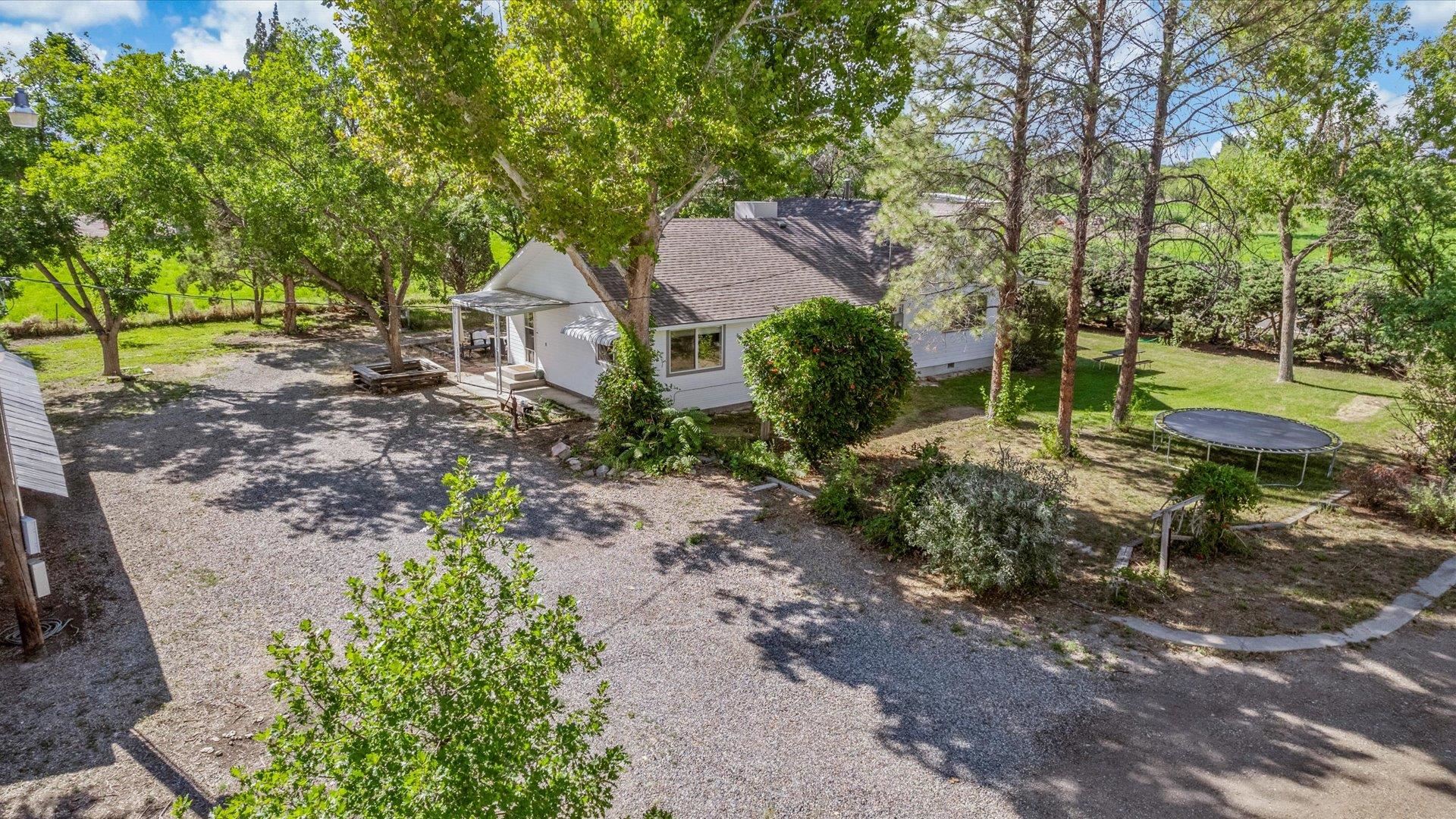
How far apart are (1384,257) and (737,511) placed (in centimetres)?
1660

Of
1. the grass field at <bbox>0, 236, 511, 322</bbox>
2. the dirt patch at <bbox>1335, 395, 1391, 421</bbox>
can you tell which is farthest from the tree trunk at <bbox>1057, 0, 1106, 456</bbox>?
the grass field at <bbox>0, 236, 511, 322</bbox>

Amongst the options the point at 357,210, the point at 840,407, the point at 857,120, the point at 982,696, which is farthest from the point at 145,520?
the point at 857,120

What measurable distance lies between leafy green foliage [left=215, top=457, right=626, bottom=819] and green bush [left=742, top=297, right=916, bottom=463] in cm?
951

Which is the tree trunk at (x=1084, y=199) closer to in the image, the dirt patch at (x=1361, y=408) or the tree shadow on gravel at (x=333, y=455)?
the dirt patch at (x=1361, y=408)

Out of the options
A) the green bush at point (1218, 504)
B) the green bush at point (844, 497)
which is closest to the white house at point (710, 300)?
the green bush at point (844, 497)

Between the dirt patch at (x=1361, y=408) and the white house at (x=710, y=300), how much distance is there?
8.40 m

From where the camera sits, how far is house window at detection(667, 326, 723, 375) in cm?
1859

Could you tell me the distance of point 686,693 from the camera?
805 cm

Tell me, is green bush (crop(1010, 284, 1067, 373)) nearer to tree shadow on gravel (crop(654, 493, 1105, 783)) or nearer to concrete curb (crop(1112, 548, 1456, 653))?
concrete curb (crop(1112, 548, 1456, 653))

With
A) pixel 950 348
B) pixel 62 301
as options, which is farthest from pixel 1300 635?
pixel 62 301

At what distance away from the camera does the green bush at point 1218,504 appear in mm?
10898

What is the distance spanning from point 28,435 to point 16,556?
419cm

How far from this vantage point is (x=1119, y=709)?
25.5 feet

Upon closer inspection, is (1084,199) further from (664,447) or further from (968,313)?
(664,447)
